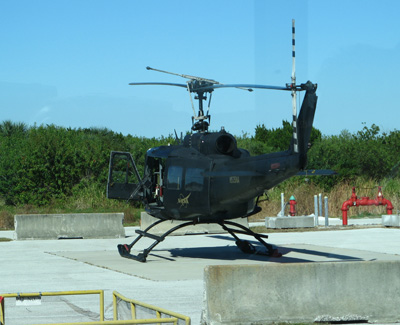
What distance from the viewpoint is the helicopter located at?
1534cm

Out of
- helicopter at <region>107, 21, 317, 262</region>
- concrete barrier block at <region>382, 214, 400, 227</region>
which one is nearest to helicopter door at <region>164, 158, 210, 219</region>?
helicopter at <region>107, 21, 317, 262</region>

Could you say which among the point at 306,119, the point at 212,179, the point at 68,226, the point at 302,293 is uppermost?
the point at 306,119

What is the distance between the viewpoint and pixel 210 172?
659 inches

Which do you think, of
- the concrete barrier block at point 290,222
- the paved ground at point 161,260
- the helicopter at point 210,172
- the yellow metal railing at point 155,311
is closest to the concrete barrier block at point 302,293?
the paved ground at point 161,260

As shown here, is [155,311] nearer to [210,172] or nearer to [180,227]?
[210,172]

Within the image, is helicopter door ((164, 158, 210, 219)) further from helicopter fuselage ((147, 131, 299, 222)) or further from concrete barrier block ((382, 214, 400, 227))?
concrete barrier block ((382, 214, 400, 227))

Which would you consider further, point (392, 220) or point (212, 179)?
point (392, 220)

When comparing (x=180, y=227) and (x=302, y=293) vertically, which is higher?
(x=180, y=227)

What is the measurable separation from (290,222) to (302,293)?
2032 centimetres

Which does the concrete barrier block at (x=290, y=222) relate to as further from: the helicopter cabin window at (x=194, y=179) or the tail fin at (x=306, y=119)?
the tail fin at (x=306, y=119)

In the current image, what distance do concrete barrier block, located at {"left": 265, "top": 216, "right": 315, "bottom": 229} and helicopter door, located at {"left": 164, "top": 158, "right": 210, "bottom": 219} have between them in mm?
12030

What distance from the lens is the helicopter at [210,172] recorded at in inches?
604

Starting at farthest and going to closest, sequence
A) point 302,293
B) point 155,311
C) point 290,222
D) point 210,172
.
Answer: point 290,222 < point 210,172 < point 302,293 < point 155,311

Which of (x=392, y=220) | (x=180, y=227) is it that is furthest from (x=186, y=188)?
(x=392, y=220)
